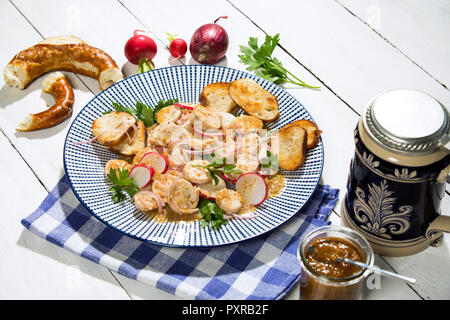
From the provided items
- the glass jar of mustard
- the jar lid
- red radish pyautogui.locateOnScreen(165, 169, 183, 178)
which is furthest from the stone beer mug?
red radish pyautogui.locateOnScreen(165, 169, 183, 178)

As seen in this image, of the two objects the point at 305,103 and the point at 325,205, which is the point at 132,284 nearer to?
the point at 325,205

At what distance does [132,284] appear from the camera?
223 cm

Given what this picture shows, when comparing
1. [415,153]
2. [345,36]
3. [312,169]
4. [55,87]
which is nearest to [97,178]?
[55,87]

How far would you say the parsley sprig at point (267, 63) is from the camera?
297cm

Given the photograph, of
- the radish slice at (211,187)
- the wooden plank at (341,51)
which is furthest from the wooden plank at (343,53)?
the radish slice at (211,187)

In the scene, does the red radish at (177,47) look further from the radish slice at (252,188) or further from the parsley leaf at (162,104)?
the radish slice at (252,188)

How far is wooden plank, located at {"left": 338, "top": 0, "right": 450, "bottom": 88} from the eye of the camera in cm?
312

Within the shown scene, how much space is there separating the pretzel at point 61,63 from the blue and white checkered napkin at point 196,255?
2.92ft

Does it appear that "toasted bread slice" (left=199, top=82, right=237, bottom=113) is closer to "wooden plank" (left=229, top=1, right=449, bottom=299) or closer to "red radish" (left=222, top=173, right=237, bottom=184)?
"red radish" (left=222, top=173, right=237, bottom=184)

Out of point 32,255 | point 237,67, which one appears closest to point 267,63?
point 237,67

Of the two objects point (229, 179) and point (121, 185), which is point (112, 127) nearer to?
point (121, 185)

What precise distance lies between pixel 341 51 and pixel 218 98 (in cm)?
98

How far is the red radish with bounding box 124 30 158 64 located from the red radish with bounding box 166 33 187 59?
0.35 ft

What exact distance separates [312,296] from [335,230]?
270 millimetres
